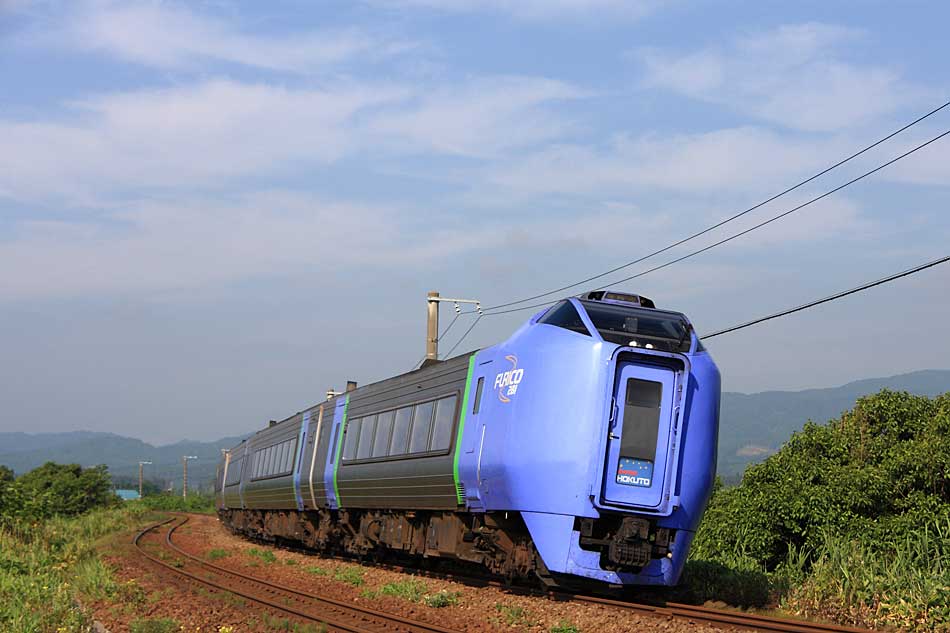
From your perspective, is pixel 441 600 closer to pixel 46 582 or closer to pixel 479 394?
pixel 479 394

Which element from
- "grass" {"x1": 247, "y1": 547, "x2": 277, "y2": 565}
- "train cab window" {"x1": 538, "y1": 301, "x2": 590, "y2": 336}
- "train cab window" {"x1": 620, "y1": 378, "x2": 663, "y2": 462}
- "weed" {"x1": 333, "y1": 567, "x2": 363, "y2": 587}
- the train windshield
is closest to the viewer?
"train cab window" {"x1": 620, "y1": 378, "x2": 663, "y2": 462}

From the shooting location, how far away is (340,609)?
13578 mm

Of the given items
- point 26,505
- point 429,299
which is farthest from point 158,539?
point 429,299

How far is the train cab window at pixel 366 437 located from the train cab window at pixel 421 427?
2552 mm

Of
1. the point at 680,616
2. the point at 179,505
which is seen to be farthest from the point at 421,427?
the point at 179,505

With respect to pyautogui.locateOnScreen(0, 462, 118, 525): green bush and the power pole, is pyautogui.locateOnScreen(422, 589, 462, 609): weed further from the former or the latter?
pyautogui.locateOnScreen(0, 462, 118, 525): green bush

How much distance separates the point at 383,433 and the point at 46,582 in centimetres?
632

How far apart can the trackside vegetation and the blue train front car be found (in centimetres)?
207

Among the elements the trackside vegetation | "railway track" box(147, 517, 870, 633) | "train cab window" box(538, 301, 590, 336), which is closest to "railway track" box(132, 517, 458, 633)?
"railway track" box(147, 517, 870, 633)

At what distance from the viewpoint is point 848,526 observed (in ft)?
53.3

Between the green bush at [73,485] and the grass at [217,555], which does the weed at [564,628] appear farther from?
the green bush at [73,485]

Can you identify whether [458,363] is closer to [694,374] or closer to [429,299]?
[694,374]

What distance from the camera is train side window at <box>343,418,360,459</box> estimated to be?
2147 cm

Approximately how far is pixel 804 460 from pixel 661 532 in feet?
22.4
